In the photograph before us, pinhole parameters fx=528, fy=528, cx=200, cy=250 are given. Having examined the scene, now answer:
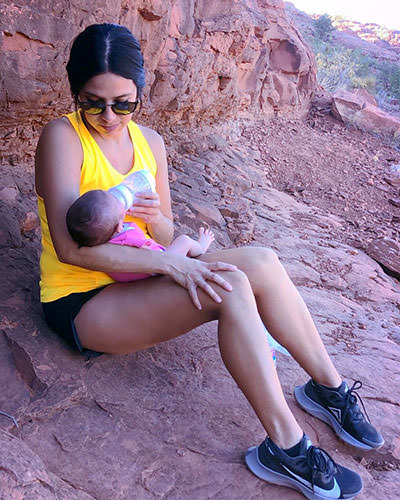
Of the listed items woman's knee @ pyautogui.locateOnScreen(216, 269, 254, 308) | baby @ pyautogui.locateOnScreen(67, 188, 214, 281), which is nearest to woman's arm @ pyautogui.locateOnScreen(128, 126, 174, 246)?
baby @ pyautogui.locateOnScreen(67, 188, 214, 281)

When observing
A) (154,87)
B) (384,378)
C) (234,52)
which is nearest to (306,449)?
(384,378)

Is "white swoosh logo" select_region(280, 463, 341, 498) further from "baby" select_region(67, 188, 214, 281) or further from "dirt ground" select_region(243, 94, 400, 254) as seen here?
"dirt ground" select_region(243, 94, 400, 254)

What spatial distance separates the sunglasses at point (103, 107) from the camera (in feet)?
6.57

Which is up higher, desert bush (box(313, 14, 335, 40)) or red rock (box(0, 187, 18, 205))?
desert bush (box(313, 14, 335, 40))

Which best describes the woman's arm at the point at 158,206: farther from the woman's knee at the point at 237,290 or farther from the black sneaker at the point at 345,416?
the black sneaker at the point at 345,416

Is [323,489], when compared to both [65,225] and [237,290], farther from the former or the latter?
[65,225]

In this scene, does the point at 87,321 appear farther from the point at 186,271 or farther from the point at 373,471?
the point at 373,471

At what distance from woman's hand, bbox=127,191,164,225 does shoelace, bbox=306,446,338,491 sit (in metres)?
1.09

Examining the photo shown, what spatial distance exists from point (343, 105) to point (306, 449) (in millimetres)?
8848

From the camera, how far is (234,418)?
2088mm

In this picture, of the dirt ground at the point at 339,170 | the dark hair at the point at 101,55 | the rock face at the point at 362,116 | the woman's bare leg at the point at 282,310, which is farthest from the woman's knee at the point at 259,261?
the rock face at the point at 362,116

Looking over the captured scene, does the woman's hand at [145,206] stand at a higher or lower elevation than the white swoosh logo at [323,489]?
higher

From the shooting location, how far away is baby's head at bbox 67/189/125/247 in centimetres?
183

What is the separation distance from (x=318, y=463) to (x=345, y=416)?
403 millimetres
